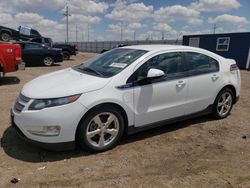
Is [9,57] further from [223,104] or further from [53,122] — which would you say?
[223,104]

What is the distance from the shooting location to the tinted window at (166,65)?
391 centimetres

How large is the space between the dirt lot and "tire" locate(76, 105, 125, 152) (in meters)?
0.14

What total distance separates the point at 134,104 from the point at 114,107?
0.35 metres

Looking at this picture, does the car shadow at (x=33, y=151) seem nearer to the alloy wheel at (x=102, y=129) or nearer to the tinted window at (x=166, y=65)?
the alloy wheel at (x=102, y=129)

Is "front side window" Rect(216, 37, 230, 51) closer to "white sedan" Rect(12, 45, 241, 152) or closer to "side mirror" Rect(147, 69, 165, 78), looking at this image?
"white sedan" Rect(12, 45, 241, 152)

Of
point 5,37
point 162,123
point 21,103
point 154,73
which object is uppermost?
point 5,37

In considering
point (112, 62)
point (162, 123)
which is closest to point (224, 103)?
point (162, 123)

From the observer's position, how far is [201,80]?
180 inches

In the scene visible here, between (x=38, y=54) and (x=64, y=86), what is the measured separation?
12476 millimetres

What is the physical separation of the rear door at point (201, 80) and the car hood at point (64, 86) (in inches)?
65.2

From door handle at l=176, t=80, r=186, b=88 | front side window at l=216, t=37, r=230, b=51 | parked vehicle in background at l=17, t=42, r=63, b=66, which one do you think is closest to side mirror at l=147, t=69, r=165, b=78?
door handle at l=176, t=80, r=186, b=88

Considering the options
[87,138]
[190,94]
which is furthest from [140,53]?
[87,138]

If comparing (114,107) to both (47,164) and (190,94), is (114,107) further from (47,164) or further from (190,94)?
(190,94)

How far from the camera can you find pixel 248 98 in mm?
7324
